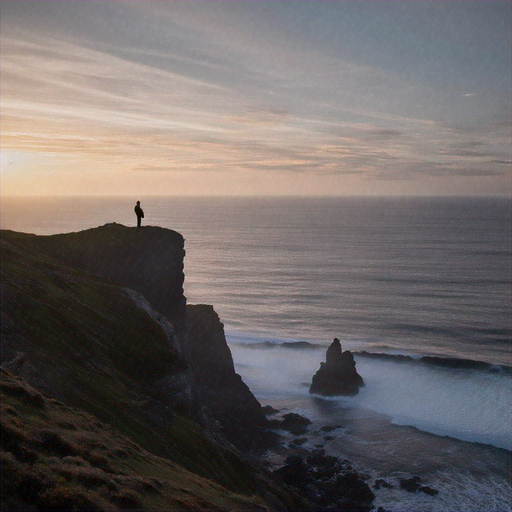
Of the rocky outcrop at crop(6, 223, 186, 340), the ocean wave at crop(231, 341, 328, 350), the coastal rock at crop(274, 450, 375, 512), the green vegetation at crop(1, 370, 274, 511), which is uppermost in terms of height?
the rocky outcrop at crop(6, 223, 186, 340)

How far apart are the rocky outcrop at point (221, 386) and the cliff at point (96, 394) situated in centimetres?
1484

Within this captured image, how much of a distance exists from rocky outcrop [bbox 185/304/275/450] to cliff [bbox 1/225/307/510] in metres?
14.8

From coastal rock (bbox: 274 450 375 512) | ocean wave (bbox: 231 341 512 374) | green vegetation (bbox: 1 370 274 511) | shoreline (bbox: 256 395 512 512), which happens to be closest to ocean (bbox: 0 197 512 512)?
shoreline (bbox: 256 395 512 512)

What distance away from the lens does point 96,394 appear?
2444cm

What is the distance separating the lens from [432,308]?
100875 millimetres

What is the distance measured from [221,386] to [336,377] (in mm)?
15973

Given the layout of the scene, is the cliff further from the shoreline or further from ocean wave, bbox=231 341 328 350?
ocean wave, bbox=231 341 328 350

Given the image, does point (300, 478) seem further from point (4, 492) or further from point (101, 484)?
point (4, 492)

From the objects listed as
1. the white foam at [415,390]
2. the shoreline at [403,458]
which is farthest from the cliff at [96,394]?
the white foam at [415,390]

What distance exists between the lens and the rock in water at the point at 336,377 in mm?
61906

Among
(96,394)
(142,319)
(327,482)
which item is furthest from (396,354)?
(96,394)

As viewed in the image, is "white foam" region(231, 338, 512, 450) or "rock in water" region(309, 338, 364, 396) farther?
"rock in water" region(309, 338, 364, 396)

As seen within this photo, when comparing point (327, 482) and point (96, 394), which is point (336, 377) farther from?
point (96, 394)

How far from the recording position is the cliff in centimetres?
1510
